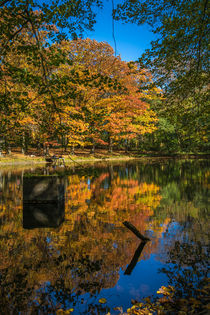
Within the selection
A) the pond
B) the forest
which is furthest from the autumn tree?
the pond

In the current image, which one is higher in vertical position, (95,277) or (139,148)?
(139,148)

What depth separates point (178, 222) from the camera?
6258 mm

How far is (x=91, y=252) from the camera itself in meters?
4.35

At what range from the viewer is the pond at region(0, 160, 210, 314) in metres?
3.11

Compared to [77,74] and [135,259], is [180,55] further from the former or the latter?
[135,259]

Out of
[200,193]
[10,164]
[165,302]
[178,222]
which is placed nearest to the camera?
[165,302]

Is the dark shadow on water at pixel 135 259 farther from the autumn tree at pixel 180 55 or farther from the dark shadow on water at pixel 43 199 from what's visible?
the autumn tree at pixel 180 55

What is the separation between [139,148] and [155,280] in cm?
4590

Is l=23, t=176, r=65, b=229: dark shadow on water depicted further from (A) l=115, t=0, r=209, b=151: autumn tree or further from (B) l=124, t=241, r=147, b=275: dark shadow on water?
(A) l=115, t=0, r=209, b=151: autumn tree

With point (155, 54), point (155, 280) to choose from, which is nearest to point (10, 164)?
point (155, 54)

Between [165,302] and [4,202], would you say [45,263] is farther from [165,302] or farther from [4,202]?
[4,202]

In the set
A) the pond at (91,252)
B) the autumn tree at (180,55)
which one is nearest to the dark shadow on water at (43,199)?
the pond at (91,252)

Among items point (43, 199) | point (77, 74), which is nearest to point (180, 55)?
point (77, 74)

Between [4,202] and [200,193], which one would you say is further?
[200,193]
